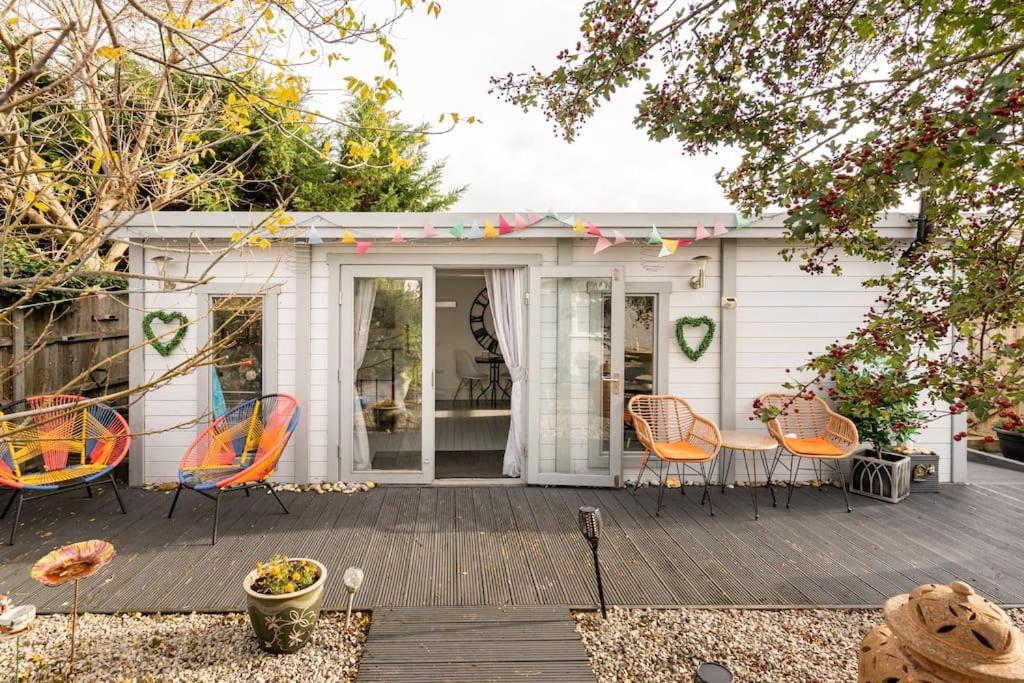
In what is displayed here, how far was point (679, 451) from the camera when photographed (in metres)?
4.30

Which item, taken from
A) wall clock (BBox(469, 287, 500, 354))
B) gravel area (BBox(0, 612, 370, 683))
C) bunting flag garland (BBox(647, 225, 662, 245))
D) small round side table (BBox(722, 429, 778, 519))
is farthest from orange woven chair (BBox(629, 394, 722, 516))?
wall clock (BBox(469, 287, 500, 354))

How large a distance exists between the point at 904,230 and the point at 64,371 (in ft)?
25.6

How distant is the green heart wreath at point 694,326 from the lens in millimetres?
4859

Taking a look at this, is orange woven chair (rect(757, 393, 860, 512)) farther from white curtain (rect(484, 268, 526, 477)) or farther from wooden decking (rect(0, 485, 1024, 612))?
white curtain (rect(484, 268, 526, 477))

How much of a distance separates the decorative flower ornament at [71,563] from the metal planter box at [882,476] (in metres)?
5.21

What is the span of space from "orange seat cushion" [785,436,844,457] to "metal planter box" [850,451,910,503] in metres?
0.39

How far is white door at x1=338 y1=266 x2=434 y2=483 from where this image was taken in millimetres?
4762

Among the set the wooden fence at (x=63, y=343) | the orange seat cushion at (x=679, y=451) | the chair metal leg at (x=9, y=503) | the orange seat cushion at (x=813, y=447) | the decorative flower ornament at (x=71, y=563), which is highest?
the wooden fence at (x=63, y=343)

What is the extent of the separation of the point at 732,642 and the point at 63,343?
6276mm

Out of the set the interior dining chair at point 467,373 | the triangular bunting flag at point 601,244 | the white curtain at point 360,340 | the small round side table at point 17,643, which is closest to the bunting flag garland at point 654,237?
the triangular bunting flag at point 601,244

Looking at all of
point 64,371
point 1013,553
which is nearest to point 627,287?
point 1013,553

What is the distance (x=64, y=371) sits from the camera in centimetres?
530

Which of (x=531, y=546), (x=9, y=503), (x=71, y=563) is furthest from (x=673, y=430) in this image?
(x=9, y=503)

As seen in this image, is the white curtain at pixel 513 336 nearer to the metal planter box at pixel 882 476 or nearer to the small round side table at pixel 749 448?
the small round side table at pixel 749 448
